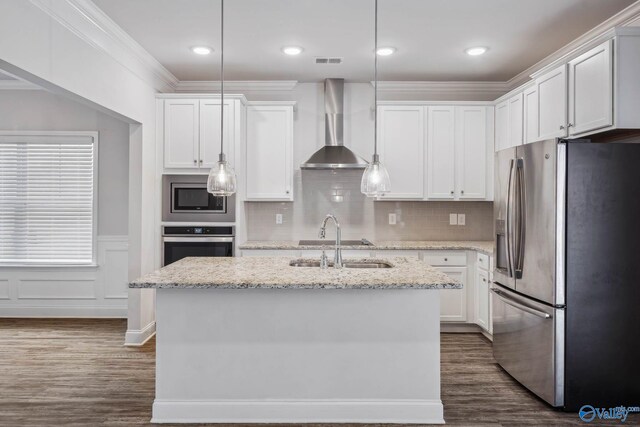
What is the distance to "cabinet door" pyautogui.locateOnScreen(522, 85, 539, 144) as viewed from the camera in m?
3.81

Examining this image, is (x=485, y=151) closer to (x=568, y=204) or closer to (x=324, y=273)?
(x=568, y=204)

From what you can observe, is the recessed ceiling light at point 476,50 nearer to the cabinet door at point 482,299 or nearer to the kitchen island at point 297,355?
the cabinet door at point 482,299

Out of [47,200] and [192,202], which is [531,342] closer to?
[192,202]

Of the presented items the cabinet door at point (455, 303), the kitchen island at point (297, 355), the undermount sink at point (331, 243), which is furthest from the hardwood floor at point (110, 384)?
the undermount sink at point (331, 243)

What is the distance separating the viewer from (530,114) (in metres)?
3.91

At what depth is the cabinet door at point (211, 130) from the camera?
175 inches

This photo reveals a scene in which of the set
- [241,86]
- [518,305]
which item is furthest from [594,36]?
A: [241,86]

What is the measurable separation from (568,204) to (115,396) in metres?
3.29

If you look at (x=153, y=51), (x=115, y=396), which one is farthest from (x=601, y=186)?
(x=153, y=51)

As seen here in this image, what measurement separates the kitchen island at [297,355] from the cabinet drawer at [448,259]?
1.83m

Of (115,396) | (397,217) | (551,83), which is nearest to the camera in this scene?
(115,396)

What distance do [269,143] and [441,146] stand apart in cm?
187

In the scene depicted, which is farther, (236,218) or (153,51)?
(236,218)

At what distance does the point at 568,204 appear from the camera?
9.04 feet
